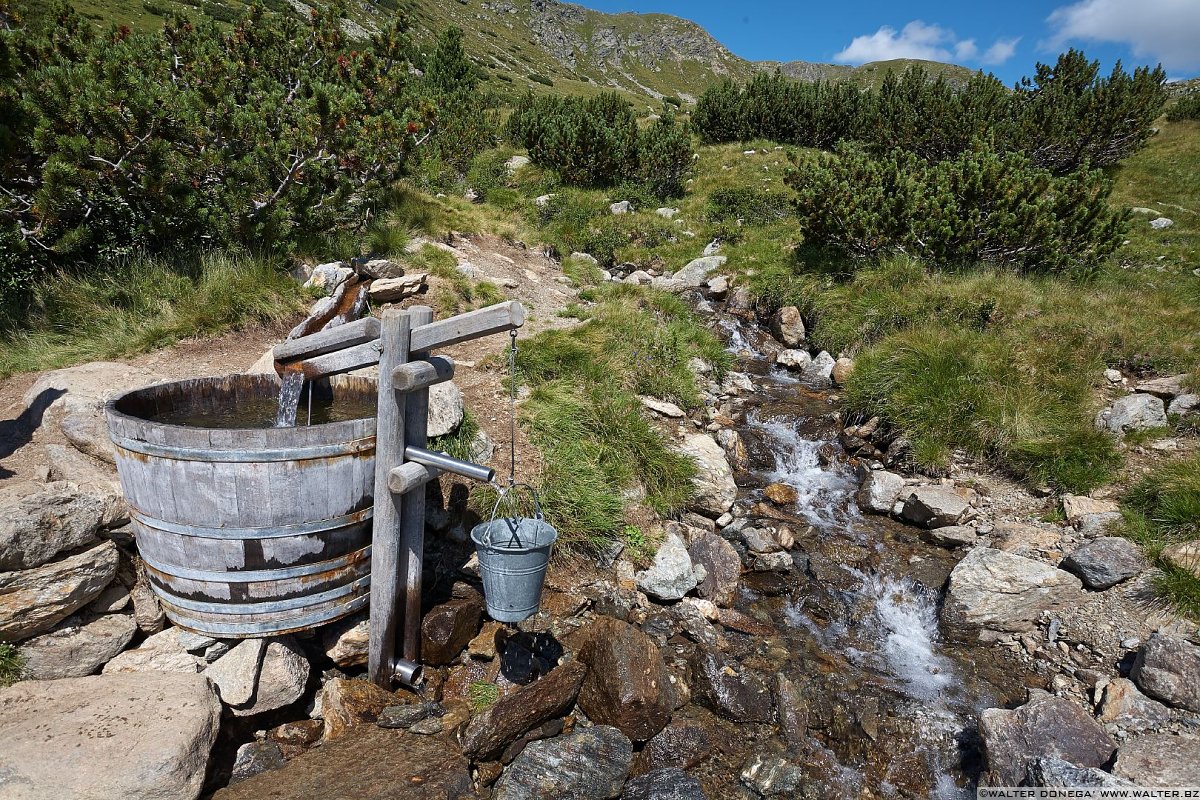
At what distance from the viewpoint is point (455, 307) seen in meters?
8.77

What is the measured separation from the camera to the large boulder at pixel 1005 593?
5.33 m

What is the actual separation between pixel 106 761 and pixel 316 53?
11013 mm

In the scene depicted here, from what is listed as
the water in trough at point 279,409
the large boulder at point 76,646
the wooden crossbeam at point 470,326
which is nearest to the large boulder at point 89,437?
the water in trough at point 279,409

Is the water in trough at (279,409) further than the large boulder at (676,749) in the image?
Yes

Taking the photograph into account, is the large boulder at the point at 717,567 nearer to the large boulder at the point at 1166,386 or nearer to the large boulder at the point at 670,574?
the large boulder at the point at 670,574

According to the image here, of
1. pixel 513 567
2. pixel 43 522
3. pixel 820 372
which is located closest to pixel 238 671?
pixel 43 522

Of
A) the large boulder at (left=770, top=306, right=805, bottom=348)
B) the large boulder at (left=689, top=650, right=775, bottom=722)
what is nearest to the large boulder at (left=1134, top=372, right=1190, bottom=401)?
the large boulder at (left=770, top=306, right=805, bottom=348)

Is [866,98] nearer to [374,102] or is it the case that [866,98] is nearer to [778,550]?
[374,102]

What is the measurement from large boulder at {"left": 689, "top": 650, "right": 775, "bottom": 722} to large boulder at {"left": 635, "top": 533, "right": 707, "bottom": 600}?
0.75 meters

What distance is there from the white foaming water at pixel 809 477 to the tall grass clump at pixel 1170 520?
103 inches

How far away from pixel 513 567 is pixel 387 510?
970mm

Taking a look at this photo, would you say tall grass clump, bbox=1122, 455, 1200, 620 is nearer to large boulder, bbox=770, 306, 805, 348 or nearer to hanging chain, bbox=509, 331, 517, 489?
hanging chain, bbox=509, 331, 517, 489

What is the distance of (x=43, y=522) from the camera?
3.64 m

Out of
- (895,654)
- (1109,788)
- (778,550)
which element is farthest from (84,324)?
(1109,788)
